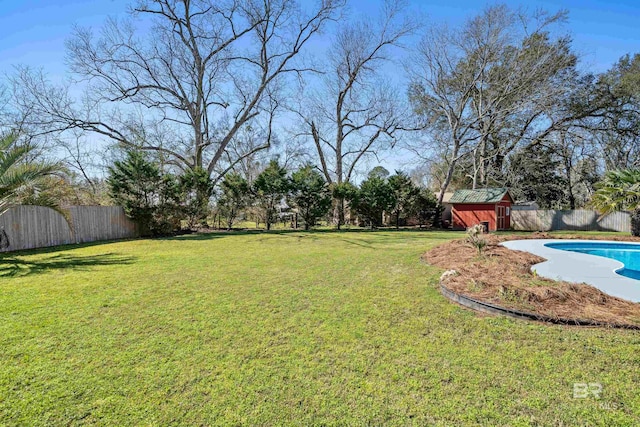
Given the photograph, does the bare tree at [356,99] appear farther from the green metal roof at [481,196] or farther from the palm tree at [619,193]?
the palm tree at [619,193]

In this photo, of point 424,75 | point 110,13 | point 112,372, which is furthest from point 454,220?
point 110,13

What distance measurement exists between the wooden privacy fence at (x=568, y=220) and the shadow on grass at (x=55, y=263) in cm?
2036

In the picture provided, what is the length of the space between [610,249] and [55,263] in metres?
14.7

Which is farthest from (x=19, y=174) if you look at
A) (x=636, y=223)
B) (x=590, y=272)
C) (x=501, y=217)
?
(x=501, y=217)

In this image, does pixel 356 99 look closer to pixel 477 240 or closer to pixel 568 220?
pixel 568 220

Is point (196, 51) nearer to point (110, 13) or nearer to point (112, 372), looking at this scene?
point (110, 13)

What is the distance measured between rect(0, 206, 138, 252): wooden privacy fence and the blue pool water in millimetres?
14895

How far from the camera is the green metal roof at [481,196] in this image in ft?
58.6

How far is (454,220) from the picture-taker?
19234mm

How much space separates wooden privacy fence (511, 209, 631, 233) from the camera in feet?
55.9

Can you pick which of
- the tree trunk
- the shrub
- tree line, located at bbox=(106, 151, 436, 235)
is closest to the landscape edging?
the shrub

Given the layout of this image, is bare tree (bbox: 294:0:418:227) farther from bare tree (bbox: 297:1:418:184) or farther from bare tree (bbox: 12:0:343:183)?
bare tree (bbox: 12:0:343:183)

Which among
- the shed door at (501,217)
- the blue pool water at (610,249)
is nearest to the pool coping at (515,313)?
the blue pool water at (610,249)
